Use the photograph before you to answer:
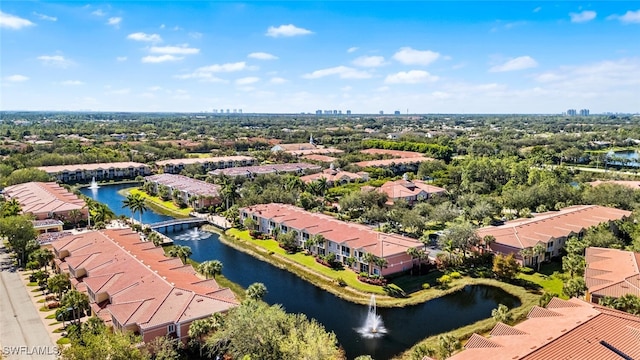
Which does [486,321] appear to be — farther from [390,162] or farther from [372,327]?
[390,162]

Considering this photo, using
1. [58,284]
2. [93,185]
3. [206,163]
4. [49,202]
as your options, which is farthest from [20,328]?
[206,163]

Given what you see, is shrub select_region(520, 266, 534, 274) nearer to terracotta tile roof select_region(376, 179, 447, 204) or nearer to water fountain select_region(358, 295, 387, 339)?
water fountain select_region(358, 295, 387, 339)

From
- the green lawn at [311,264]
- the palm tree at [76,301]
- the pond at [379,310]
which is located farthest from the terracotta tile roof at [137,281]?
the green lawn at [311,264]

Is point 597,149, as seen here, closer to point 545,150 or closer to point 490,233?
point 545,150

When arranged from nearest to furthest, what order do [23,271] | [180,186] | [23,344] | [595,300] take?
[23,344] < [595,300] < [23,271] < [180,186]

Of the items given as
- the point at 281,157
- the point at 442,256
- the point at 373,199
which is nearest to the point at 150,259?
the point at 442,256

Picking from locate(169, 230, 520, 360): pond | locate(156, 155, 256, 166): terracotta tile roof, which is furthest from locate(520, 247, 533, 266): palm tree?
locate(156, 155, 256, 166): terracotta tile roof
